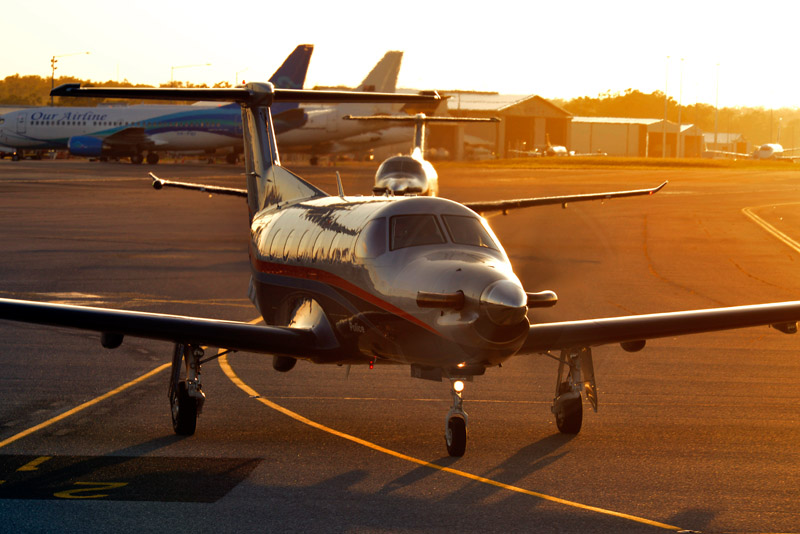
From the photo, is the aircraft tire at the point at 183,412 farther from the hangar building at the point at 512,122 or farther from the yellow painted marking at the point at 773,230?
the hangar building at the point at 512,122

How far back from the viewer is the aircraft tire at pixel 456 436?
13.2 metres

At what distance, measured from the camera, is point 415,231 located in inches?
528

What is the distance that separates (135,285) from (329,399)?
552 inches

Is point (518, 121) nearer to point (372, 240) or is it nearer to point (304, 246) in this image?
point (304, 246)

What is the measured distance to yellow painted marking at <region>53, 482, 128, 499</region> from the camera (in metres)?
11.6

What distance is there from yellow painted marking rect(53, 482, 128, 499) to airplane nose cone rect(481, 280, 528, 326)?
450cm

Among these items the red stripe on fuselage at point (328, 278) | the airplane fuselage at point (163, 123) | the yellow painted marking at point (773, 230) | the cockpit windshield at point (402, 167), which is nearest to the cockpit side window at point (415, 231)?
the red stripe on fuselage at point (328, 278)

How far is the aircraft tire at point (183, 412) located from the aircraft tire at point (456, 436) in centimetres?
347

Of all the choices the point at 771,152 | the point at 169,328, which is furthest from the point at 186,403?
the point at 771,152

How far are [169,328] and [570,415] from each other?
5.39 meters

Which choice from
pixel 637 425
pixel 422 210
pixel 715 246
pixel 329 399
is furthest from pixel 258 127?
pixel 715 246

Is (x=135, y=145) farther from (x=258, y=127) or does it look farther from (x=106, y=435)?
(x=106, y=435)

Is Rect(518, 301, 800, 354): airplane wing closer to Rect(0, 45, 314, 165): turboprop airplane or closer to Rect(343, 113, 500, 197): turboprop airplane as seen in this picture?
Rect(343, 113, 500, 197): turboprop airplane

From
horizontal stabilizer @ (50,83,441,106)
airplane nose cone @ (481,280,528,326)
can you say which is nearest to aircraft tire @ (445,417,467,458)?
airplane nose cone @ (481,280,528,326)
